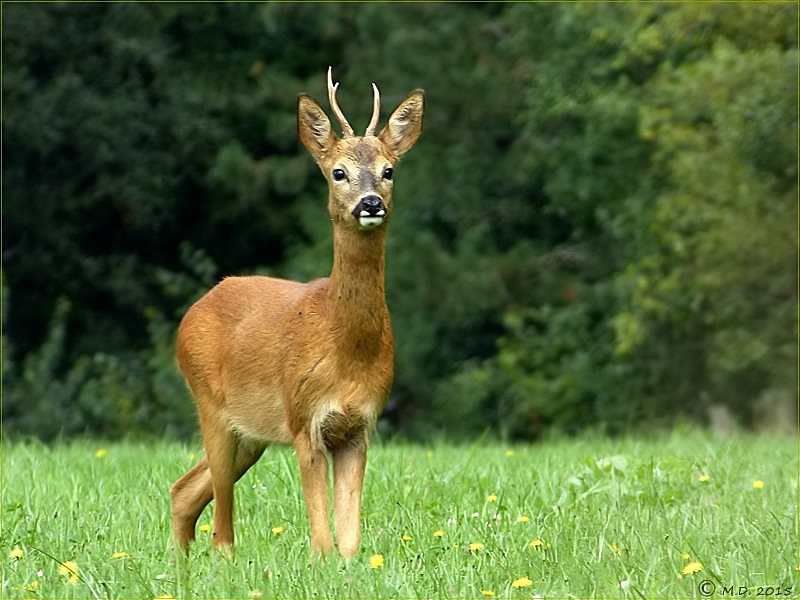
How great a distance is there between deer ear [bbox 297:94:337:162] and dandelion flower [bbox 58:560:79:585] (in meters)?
1.91

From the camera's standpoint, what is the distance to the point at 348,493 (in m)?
6.04

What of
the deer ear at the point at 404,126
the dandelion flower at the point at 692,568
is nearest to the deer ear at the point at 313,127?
the deer ear at the point at 404,126

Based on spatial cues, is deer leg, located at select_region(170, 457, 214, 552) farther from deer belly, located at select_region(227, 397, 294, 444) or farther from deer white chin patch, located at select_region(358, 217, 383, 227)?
deer white chin patch, located at select_region(358, 217, 383, 227)

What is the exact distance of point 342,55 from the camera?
23.6m

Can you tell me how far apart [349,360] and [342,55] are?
18065mm

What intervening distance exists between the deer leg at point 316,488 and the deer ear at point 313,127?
1192mm

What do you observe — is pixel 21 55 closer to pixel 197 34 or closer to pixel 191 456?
pixel 197 34

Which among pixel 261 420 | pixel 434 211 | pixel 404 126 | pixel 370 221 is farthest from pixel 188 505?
pixel 434 211

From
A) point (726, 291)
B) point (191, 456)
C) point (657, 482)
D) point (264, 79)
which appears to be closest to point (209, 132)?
point (264, 79)

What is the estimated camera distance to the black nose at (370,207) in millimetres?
5867

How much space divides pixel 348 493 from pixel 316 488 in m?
0.15

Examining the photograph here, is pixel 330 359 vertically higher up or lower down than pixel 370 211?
lower down

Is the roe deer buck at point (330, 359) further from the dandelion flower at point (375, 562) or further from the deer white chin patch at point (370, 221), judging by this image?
the dandelion flower at point (375, 562)

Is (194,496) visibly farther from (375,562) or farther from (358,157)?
(358,157)
